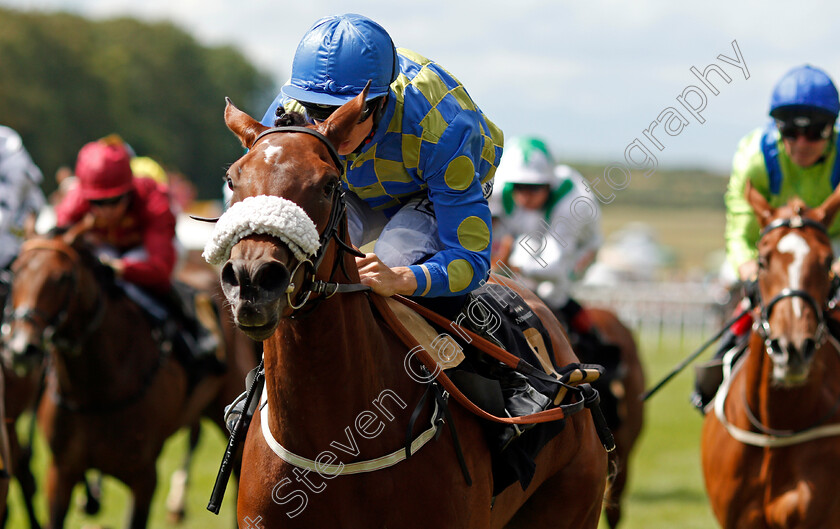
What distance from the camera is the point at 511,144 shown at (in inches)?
336

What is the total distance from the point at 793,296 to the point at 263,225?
3355 mm

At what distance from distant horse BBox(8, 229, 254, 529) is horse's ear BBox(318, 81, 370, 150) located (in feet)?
12.7

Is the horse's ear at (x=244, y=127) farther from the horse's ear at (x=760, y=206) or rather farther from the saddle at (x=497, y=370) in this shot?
the horse's ear at (x=760, y=206)

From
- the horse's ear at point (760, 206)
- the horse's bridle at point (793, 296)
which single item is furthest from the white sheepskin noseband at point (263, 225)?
the horse's ear at point (760, 206)

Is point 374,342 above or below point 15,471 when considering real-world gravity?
above

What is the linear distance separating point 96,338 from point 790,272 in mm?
4177

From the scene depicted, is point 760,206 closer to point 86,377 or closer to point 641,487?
point 86,377

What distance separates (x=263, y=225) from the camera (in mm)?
2564

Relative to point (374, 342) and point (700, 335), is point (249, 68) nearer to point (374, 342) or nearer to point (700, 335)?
point (700, 335)

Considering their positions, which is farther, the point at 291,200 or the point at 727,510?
the point at 727,510

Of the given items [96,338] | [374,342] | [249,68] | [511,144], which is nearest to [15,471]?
[96,338]

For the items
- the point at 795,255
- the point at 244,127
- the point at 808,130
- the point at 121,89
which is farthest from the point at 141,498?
the point at 121,89

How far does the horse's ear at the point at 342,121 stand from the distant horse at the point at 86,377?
387cm

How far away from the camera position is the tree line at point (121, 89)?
4778cm
